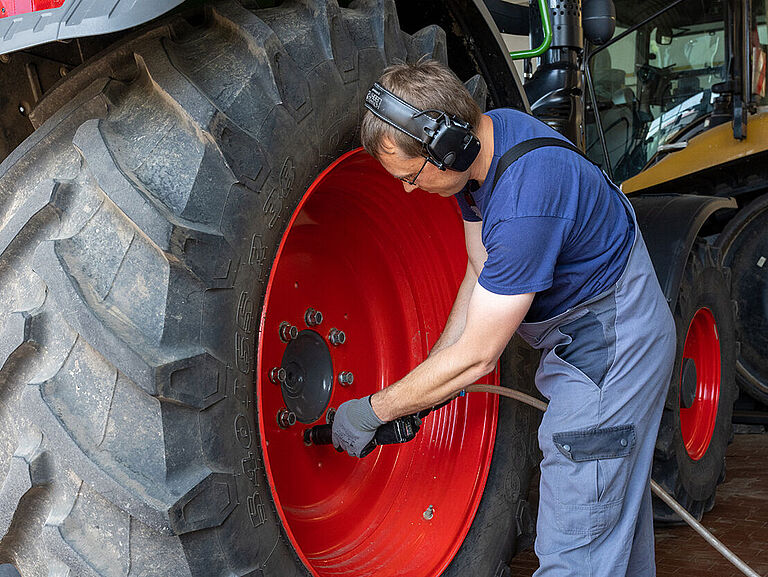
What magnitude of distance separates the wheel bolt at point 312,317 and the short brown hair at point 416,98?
57 cm

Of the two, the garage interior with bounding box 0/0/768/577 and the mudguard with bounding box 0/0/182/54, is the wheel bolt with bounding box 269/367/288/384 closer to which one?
the garage interior with bounding box 0/0/768/577

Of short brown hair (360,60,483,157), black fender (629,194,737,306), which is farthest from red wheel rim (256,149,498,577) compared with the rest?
black fender (629,194,737,306)

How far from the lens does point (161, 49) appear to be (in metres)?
1.51

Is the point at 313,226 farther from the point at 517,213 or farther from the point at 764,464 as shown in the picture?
the point at 764,464

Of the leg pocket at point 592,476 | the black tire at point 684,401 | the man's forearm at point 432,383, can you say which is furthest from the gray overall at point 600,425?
the black tire at point 684,401

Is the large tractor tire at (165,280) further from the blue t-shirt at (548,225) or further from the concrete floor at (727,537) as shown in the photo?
the concrete floor at (727,537)

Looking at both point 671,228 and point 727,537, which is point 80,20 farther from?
point 727,537

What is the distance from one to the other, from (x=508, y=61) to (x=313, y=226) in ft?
2.47

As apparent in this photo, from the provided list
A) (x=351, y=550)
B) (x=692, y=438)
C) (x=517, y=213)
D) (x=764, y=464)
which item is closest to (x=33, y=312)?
(x=517, y=213)

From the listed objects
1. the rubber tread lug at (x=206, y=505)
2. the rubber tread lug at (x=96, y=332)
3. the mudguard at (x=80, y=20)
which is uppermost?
the mudguard at (x=80, y=20)

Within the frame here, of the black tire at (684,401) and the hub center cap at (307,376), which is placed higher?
the hub center cap at (307,376)

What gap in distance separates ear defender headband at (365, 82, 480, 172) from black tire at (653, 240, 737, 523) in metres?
1.75

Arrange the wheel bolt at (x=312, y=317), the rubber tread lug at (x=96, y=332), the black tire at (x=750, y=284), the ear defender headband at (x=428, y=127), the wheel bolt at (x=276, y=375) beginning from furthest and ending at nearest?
the black tire at (x=750, y=284)
the wheel bolt at (x=312, y=317)
the wheel bolt at (x=276, y=375)
the ear defender headband at (x=428, y=127)
the rubber tread lug at (x=96, y=332)

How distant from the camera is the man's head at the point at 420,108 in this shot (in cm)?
162
